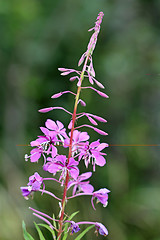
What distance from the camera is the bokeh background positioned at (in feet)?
11.7

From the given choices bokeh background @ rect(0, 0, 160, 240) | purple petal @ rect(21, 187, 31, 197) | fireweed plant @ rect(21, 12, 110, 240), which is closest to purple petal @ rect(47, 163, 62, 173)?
fireweed plant @ rect(21, 12, 110, 240)

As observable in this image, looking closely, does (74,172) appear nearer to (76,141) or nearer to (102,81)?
(76,141)

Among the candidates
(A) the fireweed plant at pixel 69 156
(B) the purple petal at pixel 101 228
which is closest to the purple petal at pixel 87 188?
(A) the fireweed plant at pixel 69 156

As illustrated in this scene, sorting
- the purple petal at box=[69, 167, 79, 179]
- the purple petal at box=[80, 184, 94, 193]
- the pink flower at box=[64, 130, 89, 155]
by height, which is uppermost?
the pink flower at box=[64, 130, 89, 155]

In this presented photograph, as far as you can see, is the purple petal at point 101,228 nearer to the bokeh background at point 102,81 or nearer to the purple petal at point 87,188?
the purple petal at point 87,188

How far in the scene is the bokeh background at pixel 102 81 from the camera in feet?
11.7

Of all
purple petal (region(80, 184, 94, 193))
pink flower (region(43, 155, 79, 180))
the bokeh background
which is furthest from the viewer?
the bokeh background

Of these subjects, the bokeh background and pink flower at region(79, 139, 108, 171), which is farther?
the bokeh background

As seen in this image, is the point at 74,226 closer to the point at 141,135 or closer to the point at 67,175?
the point at 67,175

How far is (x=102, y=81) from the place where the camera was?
3979mm

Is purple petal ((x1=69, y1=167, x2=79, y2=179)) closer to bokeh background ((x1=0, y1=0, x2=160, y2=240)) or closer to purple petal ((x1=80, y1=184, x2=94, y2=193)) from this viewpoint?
purple petal ((x1=80, y1=184, x2=94, y2=193))

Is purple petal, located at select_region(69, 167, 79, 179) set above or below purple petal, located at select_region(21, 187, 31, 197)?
above

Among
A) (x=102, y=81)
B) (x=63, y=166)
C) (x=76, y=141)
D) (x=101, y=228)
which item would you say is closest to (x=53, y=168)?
(x=63, y=166)

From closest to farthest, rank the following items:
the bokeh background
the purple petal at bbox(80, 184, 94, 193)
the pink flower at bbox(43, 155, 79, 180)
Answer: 1. the pink flower at bbox(43, 155, 79, 180)
2. the purple petal at bbox(80, 184, 94, 193)
3. the bokeh background
